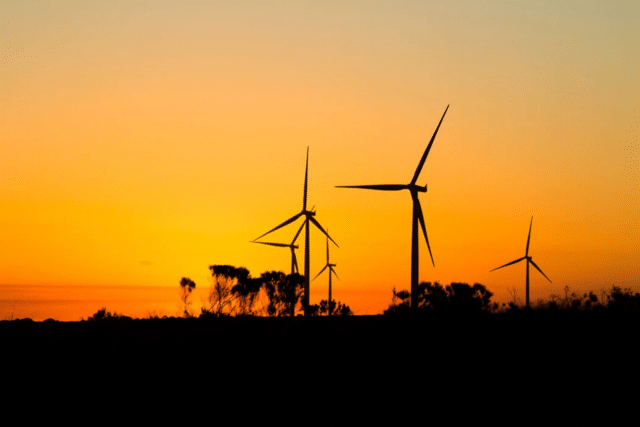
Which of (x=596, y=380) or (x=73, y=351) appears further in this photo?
(x=73, y=351)

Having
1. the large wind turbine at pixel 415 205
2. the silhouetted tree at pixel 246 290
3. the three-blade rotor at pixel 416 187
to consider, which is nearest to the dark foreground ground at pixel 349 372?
the large wind turbine at pixel 415 205

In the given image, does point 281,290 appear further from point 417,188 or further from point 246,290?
point 417,188

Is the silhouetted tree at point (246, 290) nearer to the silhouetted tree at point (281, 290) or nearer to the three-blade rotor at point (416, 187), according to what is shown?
the silhouetted tree at point (281, 290)

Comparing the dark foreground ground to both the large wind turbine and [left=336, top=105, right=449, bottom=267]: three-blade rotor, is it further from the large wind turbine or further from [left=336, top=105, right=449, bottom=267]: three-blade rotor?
[left=336, top=105, right=449, bottom=267]: three-blade rotor

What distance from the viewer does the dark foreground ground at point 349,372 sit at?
20.8m

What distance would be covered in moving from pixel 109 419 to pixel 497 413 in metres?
11.2

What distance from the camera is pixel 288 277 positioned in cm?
11569

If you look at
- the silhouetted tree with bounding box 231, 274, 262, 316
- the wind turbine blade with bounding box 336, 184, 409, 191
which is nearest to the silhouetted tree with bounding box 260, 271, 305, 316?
the silhouetted tree with bounding box 231, 274, 262, 316

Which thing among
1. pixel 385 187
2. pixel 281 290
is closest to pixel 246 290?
pixel 281 290

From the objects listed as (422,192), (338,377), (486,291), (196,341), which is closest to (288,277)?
(486,291)

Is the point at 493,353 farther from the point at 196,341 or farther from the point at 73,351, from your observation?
the point at 73,351

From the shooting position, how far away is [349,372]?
79.1ft

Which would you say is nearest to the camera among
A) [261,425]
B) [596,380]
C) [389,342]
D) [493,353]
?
[261,425]

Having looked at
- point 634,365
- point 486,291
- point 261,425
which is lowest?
point 261,425
